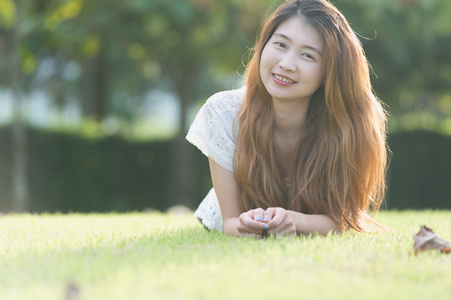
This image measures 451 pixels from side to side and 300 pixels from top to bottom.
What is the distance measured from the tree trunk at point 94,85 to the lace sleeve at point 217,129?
914 centimetres

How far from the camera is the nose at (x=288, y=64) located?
342cm

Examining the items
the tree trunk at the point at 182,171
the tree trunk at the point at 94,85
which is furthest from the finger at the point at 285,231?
the tree trunk at the point at 94,85

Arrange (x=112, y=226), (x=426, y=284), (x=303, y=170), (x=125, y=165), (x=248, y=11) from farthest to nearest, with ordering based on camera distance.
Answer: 1. (x=125, y=165)
2. (x=248, y=11)
3. (x=112, y=226)
4. (x=303, y=170)
5. (x=426, y=284)

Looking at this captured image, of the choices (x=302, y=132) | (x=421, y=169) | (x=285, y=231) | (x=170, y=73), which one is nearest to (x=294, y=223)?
(x=285, y=231)

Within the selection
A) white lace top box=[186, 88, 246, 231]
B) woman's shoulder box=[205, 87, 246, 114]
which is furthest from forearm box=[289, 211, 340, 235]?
woman's shoulder box=[205, 87, 246, 114]

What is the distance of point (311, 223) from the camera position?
10.9 ft

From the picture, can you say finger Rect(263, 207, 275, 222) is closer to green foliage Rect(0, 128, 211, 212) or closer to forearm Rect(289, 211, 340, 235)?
forearm Rect(289, 211, 340, 235)

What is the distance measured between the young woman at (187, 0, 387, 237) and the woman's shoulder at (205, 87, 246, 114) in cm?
1

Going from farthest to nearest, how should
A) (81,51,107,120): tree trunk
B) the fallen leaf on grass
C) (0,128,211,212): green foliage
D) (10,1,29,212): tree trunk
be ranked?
(81,51,107,120): tree trunk < (0,128,211,212): green foliage < (10,1,29,212): tree trunk < the fallen leaf on grass

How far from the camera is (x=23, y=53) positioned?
9.91 m

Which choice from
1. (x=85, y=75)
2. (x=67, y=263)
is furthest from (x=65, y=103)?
(x=67, y=263)

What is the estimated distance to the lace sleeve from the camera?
365 centimetres

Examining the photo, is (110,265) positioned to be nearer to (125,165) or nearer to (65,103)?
(125,165)

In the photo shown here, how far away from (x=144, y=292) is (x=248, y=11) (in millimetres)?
7753
